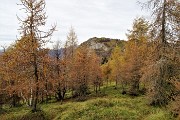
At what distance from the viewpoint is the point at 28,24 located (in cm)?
2948

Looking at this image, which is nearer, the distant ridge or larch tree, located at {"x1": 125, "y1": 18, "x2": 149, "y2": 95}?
larch tree, located at {"x1": 125, "y1": 18, "x2": 149, "y2": 95}

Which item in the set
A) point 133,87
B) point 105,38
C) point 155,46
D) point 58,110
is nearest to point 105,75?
point 133,87

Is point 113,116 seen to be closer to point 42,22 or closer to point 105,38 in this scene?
point 42,22

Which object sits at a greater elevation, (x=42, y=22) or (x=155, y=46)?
(x=42, y=22)

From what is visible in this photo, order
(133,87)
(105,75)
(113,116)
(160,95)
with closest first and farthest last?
(113,116), (160,95), (133,87), (105,75)

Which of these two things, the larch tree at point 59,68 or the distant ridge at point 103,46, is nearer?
the larch tree at point 59,68

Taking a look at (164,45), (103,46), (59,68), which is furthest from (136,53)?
(103,46)

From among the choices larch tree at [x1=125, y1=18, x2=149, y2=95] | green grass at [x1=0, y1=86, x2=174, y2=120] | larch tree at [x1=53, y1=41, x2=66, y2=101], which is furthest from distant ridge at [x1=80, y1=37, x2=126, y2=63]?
green grass at [x1=0, y1=86, x2=174, y2=120]

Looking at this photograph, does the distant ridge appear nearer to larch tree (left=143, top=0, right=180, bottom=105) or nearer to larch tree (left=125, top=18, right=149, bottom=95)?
larch tree (left=125, top=18, right=149, bottom=95)

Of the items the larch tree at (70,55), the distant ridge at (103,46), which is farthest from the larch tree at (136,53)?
the distant ridge at (103,46)

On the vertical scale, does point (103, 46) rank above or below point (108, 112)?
above

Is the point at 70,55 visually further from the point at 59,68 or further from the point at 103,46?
the point at 103,46

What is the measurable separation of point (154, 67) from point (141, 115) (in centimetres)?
467

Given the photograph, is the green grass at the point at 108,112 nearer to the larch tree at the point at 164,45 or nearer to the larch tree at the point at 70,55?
the larch tree at the point at 164,45
